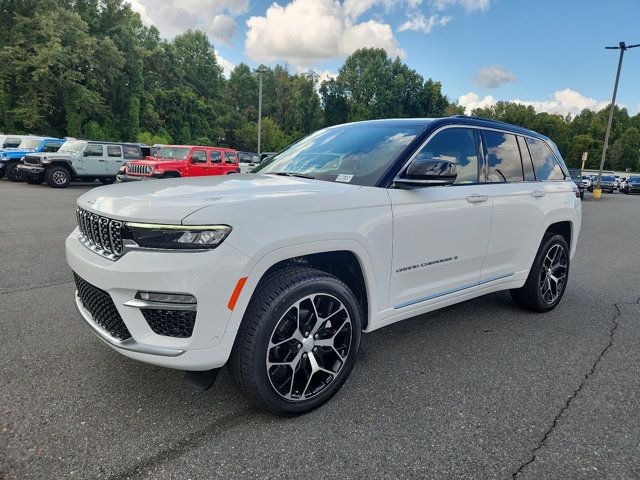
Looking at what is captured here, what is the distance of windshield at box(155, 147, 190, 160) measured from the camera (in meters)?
15.2

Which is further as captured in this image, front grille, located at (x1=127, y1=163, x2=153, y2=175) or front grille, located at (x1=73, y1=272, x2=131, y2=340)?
front grille, located at (x1=127, y1=163, x2=153, y2=175)

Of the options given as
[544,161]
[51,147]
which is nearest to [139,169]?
[51,147]

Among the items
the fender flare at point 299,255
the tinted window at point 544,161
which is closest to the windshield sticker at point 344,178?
the fender flare at point 299,255

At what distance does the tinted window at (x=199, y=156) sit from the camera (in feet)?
50.3

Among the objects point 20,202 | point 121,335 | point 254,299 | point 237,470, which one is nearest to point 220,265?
point 254,299

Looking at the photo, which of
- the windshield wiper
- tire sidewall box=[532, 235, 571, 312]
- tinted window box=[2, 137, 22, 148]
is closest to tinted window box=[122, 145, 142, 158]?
tinted window box=[2, 137, 22, 148]

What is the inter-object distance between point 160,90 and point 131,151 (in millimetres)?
29940

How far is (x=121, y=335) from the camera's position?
89.0 inches

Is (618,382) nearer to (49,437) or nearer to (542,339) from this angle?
(542,339)

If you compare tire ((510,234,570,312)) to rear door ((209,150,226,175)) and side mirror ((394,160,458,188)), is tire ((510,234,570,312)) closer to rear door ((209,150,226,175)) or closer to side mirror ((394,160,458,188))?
side mirror ((394,160,458,188))

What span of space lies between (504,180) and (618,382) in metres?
1.74

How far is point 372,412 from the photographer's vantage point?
2551 mm

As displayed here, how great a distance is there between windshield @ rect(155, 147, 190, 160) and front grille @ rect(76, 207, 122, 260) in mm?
13290

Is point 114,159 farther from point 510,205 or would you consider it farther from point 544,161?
point 510,205
